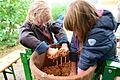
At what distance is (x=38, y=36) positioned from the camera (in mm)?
1694

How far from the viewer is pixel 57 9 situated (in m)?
3.91

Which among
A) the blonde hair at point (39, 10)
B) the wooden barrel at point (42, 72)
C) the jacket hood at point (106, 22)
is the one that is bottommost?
the wooden barrel at point (42, 72)

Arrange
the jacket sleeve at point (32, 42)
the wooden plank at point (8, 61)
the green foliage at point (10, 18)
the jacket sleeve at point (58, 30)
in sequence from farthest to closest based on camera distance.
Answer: the green foliage at point (10, 18) → the wooden plank at point (8, 61) → the jacket sleeve at point (58, 30) → the jacket sleeve at point (32, 42)

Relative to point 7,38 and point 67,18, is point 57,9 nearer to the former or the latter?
point 7,38

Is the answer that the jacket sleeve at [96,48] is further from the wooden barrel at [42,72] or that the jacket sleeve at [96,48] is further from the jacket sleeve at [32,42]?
the jacket sleeve at [32,42]

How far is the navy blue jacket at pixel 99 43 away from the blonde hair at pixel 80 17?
0.13 feet

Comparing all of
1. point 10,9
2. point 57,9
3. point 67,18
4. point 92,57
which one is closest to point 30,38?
point 67,18

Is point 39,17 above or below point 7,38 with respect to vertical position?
above

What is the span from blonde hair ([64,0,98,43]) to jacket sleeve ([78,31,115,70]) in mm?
76

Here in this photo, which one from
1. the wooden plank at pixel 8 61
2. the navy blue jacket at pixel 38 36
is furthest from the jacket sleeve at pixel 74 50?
the wooden plank at pixel 8 61

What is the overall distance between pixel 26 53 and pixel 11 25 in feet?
6.56

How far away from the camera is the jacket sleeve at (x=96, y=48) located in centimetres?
124

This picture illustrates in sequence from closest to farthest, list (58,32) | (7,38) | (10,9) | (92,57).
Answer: (92,57)
(58,32)
(10,9)
(7,38)

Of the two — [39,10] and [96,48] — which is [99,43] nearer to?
[96,48]
